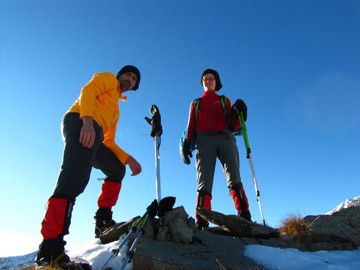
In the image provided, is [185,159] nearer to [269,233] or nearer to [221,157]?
[221,157]

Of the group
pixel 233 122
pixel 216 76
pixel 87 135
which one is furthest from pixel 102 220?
pixel 216 76

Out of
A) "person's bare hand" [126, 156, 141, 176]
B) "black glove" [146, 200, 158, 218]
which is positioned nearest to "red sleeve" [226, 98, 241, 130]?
"person's bare hand" [126, 156, 141, 176]

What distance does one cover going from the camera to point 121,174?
15.2ft

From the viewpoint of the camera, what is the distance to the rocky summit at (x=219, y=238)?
287 cm

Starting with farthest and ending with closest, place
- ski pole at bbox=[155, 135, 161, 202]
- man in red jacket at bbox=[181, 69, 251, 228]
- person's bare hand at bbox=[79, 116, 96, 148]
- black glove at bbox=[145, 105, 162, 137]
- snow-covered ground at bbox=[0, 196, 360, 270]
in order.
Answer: man in red jacket at bbox=[181, 69, 251, 228]
black glove at bbox=[145, 105, 162, 137]
ski pole at bbox=[155, 135, 161, 202]
person's bare hand at bbox=[79, 116, 96, 148]
snow-covered ground at bbox=[0, 196, 360, 270]

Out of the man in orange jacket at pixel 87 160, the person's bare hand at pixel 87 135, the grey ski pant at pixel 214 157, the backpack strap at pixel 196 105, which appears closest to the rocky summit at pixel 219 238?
the man in orange jacket at pixel 87 160

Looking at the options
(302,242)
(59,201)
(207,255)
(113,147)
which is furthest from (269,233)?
(59,201)

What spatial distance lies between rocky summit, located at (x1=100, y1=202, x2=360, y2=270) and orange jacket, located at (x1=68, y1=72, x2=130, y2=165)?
152cm

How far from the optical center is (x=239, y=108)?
21.0 ft

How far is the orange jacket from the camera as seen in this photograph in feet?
11.5

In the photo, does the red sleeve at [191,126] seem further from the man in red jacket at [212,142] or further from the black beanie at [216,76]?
the black beanie at [216,76]

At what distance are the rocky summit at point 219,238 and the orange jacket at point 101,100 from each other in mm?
1521

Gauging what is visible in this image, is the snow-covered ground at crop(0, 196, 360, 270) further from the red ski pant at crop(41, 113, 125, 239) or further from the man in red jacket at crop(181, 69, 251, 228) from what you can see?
the man in red jacket at crop(181, 69, 251, 228)

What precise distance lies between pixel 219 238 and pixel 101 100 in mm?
2937
